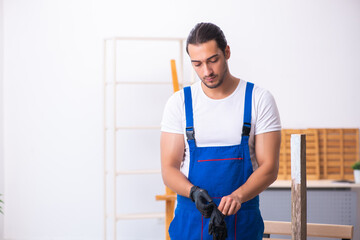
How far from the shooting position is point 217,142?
1528mm

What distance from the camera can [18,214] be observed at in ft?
13.2

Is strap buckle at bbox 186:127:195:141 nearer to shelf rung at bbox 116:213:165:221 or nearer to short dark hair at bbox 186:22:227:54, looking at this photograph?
short dark hair at bbox 186:22:227:54

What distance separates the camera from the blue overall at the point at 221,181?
4.93 feet

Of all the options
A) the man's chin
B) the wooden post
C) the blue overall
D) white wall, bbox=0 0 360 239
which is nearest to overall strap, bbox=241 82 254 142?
the blue overall

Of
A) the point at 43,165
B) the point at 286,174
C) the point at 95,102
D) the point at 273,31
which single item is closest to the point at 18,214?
the point at 43,165

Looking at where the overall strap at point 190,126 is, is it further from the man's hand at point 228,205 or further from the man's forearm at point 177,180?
the man's hand at point 228,205

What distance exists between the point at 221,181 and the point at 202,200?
0.15 m

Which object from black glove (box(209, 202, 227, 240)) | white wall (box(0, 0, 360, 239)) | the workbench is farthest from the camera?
white wall (box(0, 0, 360, 239))

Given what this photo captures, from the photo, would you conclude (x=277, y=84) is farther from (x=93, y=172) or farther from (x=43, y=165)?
(x=43, y=165)

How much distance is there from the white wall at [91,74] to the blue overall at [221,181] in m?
2.47

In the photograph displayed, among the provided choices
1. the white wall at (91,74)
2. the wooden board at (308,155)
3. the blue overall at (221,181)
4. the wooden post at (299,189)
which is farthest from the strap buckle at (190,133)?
the white wall at (91,74)

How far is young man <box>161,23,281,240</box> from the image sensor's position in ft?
4.85

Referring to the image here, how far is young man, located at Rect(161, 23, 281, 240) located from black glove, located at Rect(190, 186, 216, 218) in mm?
18

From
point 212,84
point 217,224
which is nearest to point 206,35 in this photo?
point 212,84
